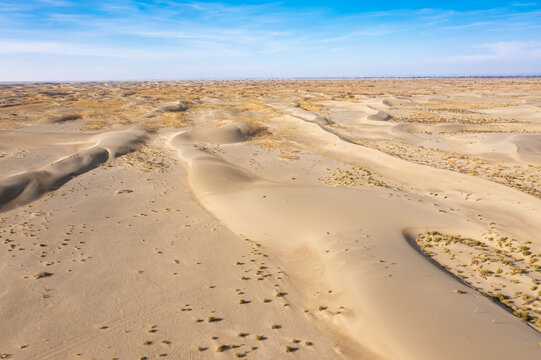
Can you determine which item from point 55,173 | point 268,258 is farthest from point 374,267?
point 55,173

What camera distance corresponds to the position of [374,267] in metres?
13.7

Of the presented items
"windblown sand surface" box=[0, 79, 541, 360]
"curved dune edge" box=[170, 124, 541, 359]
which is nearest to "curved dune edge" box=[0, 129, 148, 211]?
"windblown sand surface" box=[0, 79, 541, 360]

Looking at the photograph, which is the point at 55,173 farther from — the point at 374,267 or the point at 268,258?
the point at 374,267

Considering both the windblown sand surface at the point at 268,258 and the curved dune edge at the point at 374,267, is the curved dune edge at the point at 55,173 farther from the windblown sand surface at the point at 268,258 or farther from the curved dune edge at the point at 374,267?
the curved dune edge at the point at 374,267

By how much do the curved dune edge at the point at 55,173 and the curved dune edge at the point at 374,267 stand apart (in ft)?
42.2

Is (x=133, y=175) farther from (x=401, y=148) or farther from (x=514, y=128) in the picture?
(x=514, y=128)

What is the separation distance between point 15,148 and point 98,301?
A: 37.6 m

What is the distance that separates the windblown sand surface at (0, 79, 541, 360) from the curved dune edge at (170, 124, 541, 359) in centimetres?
7

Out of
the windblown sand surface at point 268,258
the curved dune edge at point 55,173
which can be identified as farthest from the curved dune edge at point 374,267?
the curved dune edge at point 55,173

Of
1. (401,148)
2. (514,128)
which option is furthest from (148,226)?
(514,128)

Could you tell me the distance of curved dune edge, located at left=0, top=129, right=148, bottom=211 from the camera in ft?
74.0

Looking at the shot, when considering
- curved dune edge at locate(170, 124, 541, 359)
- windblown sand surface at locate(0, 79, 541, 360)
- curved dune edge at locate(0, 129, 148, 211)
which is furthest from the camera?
curved dune edge at locate(0, 129, 148, 211)

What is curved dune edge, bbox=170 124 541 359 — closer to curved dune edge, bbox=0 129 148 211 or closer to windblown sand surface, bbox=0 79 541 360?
windblown sand surface, bbox=0 79 541 360

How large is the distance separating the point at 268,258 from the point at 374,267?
5286mm
